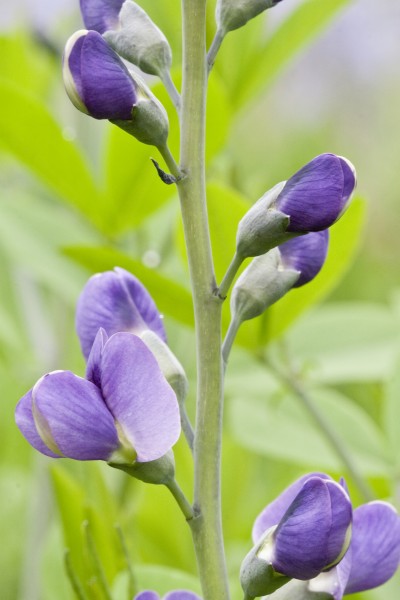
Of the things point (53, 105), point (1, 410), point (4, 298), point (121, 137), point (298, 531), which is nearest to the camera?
point (298, 531)

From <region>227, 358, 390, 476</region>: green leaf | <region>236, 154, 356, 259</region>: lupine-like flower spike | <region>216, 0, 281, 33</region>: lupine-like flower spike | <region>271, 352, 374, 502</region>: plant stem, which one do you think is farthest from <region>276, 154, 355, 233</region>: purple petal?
<region>227, 358, 390, 476</region>: green leaf

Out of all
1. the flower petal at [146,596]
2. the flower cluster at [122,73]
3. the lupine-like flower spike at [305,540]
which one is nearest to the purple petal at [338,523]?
the lupine-like flower spike at [305,540]

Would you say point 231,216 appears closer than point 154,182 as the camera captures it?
Yes

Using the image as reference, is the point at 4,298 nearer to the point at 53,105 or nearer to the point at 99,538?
the point at 53,105

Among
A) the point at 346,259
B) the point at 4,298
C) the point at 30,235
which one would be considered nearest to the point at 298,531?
the point at 346,259

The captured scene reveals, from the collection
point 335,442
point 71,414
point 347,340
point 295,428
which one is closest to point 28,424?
point 71,414

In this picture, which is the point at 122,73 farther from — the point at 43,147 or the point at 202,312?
the point at 43,147
